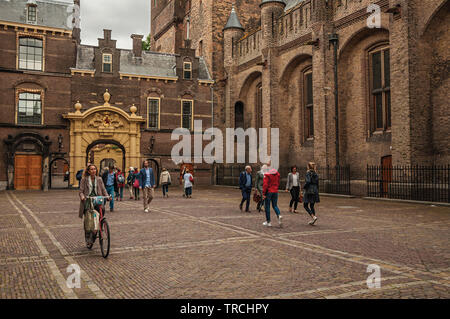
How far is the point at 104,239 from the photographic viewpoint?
255 inches

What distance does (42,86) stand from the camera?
27.5 metres

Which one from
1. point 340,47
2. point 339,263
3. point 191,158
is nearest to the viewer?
point 339,263

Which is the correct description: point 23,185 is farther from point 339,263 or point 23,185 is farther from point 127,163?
point 339,263

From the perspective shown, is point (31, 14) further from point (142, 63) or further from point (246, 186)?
point (246, 186)

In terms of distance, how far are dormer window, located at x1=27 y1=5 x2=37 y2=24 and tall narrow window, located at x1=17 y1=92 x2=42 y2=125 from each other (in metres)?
5.24

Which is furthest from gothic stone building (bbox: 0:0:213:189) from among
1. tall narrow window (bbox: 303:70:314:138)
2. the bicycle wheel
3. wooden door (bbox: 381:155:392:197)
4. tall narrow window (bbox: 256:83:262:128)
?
the bicycle wheel

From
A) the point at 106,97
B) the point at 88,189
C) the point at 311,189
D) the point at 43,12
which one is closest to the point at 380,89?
the point at 311,189

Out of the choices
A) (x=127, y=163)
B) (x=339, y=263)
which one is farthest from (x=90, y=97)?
(x=339, y=263)

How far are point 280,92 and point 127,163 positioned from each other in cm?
1285

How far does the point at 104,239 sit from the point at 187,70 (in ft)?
90.8

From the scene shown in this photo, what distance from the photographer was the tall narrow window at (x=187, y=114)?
32069 millimetres

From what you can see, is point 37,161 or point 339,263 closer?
point 339,263

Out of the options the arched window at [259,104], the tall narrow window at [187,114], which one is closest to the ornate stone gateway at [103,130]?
the tall narrow window at [187,114]
